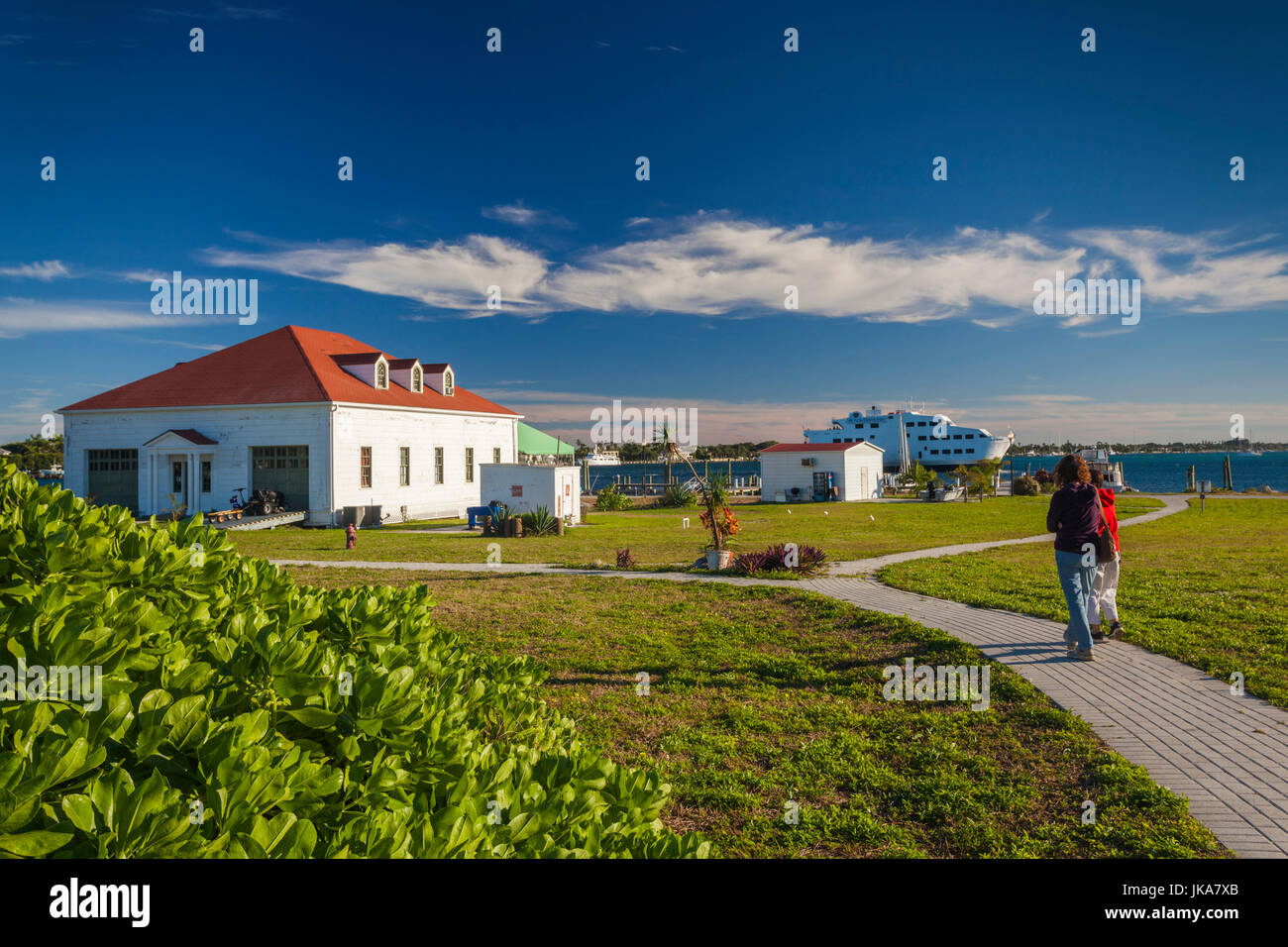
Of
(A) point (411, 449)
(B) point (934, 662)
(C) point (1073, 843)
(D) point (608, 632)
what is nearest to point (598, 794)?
(C) point (1073, 843)

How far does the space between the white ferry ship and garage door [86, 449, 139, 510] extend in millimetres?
80902

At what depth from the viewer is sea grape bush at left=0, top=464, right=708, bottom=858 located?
134 centimetres

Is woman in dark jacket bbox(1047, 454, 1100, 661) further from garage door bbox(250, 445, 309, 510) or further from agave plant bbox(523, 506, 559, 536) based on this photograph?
garage door bbox(250, 445, 309, 510)

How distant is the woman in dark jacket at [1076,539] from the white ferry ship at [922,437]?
90.0 m

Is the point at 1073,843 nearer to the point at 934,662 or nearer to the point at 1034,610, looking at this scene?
the point at 934,662

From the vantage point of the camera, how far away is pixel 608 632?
33.0 ft

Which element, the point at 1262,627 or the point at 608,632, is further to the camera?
the point at 608,632

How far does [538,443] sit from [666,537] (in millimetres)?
19828

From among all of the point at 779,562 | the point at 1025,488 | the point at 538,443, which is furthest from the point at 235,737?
the point at 1025,488

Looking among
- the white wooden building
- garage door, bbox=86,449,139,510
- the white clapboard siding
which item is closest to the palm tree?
the white clapboard siding

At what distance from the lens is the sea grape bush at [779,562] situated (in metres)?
15.0

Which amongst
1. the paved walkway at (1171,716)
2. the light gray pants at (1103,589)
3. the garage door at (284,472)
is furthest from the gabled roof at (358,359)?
the light gray pants at (1103,589)

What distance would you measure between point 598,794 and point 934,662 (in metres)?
7.29
